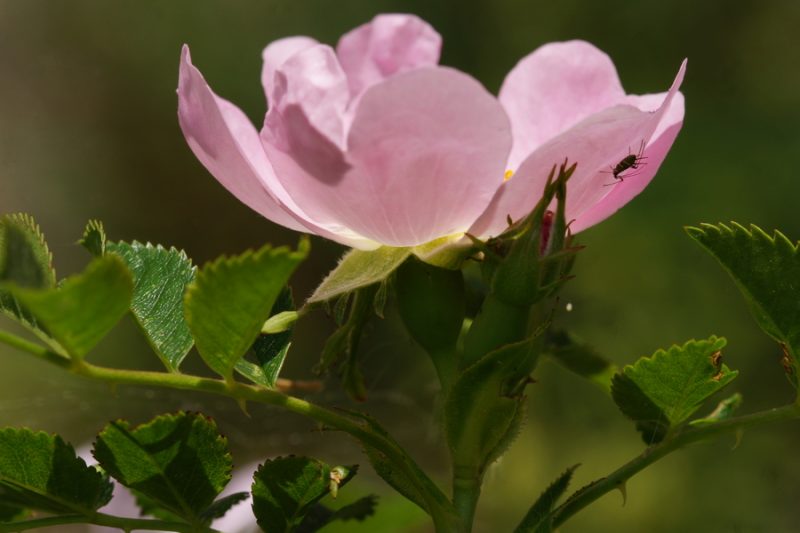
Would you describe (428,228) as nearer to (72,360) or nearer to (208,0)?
(72,360)

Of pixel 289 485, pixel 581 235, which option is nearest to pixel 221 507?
pixel 289 485

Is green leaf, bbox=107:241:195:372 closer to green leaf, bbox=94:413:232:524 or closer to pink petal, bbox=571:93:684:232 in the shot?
green leaf, bbox=94:413:232:524

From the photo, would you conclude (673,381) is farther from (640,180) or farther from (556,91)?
(556,91)

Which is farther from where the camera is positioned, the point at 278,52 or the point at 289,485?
the point at 278,52

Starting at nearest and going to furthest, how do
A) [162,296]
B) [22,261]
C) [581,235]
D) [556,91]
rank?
[22,261]
[162,296]
[556,91]
[581,235]

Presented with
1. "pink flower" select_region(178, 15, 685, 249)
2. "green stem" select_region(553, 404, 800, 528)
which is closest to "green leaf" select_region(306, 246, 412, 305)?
"pink flower" select_region(178, 15, 685, 249)

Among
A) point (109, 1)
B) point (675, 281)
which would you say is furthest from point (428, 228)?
point (109, 1)

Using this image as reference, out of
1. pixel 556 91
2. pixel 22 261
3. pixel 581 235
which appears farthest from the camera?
pixel 581 235
